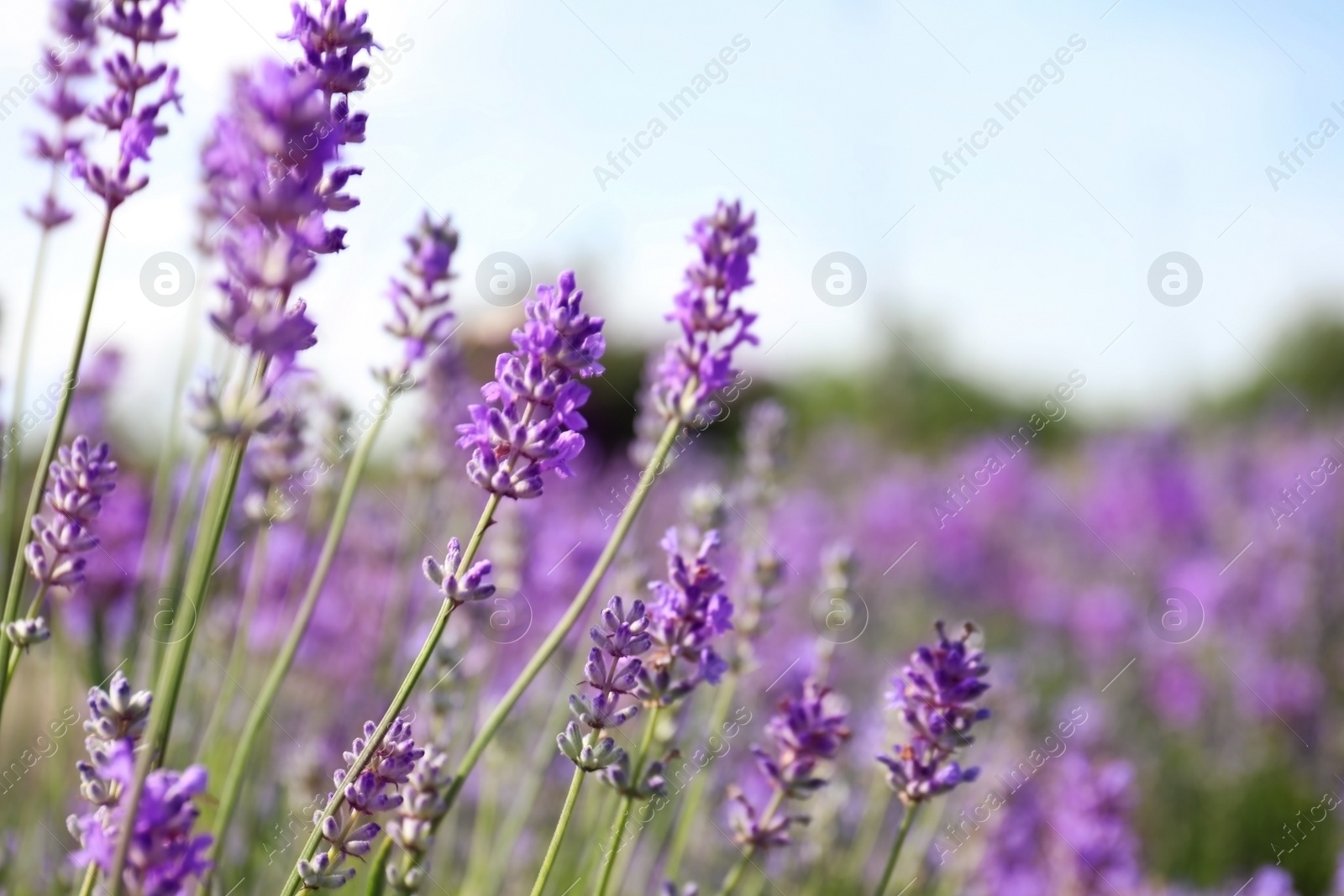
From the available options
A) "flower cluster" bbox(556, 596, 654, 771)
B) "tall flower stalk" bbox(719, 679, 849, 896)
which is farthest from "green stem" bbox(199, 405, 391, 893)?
"tall flower stalk" bbox(719, 679, 849, 896)

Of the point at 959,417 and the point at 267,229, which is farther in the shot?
the point at 959,417

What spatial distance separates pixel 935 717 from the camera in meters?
1.57

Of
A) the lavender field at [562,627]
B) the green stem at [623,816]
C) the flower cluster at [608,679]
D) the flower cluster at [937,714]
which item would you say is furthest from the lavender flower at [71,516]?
the flower cluster at [937,714]

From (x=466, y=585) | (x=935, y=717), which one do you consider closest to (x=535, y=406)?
(x=466, y=585)

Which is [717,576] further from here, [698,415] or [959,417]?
[959,417]

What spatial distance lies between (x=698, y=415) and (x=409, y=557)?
1765 millimetres

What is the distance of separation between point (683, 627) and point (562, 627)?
0.77 ft

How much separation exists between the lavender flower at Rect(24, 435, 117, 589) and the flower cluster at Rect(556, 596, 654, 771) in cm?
66

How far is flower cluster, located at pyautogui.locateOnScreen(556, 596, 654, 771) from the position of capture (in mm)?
1354

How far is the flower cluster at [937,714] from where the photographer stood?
1.55 meters

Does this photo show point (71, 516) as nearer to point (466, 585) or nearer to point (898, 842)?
point (466, 585)

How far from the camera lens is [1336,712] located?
5168 millimetres

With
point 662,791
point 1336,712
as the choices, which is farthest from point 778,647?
point 662,791

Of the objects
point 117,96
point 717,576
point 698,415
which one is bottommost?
point 717,576
